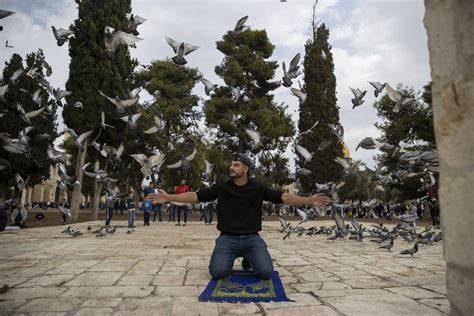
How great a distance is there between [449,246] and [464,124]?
73 centimetres

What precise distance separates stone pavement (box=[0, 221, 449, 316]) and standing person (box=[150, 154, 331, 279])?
0.41 m

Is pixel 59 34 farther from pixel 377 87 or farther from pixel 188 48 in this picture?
pixel 377 87

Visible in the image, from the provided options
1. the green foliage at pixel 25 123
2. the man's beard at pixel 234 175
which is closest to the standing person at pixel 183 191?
the man's beard at pixel 234 175

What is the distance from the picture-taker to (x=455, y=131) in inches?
81.5

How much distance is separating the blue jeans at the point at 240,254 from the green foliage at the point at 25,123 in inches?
793

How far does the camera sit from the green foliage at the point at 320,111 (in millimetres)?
31484

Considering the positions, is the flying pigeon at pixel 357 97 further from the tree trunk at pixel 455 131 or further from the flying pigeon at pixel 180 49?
the tree trunk at pixel 455 131

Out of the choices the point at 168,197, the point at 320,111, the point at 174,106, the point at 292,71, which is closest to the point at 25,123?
the point at 174,106

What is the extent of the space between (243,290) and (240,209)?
3.54 feet

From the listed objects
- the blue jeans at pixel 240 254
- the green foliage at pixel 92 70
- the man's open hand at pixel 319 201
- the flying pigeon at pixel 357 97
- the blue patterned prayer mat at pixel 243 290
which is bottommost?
the blue patterned prayer mat at pixel 243 290

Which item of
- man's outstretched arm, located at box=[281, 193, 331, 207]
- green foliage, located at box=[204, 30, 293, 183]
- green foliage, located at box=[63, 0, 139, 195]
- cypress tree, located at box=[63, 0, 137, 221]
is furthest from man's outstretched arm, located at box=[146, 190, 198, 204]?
green foliage, located at box=[204, 30, 293, 183]

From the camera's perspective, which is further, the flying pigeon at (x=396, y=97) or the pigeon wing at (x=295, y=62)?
the pigeon wing at (x=295, y=62)

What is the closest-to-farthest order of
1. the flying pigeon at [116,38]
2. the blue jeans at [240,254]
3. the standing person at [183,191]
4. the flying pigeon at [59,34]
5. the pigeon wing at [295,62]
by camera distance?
the blue jeans at [240,254] → the flying pigeon at [116,38] → the flying pigeon at [59,34] → the pigeon wing at [295,62] → the standing person at [183,191]

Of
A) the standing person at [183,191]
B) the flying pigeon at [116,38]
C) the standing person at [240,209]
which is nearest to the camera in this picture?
the standing person at [240,209]
